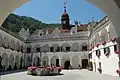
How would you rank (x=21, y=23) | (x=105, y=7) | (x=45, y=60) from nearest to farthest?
(x=105, y=7), (x=45, y=60), (x=21, y=23)

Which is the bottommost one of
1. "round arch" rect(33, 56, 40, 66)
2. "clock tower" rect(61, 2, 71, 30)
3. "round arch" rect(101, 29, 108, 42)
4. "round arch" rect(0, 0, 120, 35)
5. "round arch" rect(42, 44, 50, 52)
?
"round arch" rect(33, 56, 40, 66)

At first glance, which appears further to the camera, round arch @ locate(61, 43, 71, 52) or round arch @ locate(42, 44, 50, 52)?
round arch @ locate(42, 44, 50, 52)

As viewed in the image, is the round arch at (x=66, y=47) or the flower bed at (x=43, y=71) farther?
the round arch at (x=66, y=47)

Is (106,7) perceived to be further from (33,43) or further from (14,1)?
(33,43)

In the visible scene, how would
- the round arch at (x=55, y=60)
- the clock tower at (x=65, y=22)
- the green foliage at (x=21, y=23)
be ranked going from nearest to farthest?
the round arch at (x=55, y=60), the clock tower at (x=65, y=22), the green foliage at (x=21, y=23)

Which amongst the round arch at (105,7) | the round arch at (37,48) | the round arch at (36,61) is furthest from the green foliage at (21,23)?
the round arch at (105,7)

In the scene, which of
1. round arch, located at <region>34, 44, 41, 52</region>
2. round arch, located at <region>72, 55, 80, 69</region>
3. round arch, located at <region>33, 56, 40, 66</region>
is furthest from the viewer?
round arch, located at <region>34, 44, 41, 52</region>

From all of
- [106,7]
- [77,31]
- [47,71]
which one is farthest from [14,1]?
[77,31]

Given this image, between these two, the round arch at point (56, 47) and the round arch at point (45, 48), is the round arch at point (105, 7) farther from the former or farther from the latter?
the round arch at point (45, 48)

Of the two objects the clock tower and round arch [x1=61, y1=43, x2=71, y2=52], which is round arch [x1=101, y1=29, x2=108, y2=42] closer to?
round arch [x1=61, y1=43, x2=71, y2=52]

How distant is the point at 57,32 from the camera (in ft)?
158

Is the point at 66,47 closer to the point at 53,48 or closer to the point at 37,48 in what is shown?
the point at 53,48

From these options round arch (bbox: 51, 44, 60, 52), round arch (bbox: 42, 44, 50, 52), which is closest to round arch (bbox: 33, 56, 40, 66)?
round arch (bbox: 42, 44, 50, 52)

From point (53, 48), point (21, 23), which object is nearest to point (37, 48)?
point (53, 48)
